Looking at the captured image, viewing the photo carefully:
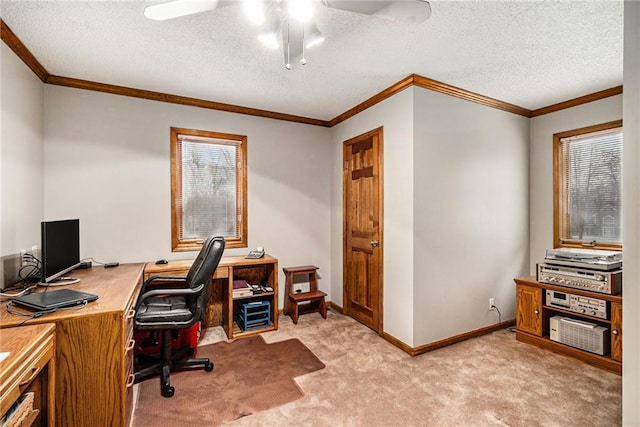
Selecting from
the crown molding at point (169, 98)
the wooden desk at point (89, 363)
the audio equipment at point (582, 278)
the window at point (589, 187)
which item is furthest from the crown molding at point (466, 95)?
the wooden desk at point (89, 363)

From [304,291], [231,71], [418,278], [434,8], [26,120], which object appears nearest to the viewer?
[434,8]

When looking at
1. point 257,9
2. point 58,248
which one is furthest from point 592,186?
point 58,248

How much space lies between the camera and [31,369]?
→ 4.14ft

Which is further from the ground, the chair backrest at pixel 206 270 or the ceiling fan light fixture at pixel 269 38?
the ceiling fan light fixture at pixel 269 38

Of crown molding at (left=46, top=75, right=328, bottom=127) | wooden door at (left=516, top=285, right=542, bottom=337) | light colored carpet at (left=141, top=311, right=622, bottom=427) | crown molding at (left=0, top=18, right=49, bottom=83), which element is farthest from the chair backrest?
wooden door at (left=516, top=285, right=542, bottom=337)

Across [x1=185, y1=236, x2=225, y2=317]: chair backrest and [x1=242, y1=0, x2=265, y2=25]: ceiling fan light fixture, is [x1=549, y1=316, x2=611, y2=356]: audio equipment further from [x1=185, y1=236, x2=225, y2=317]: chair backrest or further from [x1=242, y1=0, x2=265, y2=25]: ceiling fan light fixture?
[x1=242, y1=0, x2=265, y2=25]: ceiling fan light fixture

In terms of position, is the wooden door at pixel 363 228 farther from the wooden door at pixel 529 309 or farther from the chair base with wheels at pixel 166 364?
the chair base with wheels at pixel 166 364

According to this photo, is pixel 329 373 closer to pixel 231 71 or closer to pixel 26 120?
pixel 231 71

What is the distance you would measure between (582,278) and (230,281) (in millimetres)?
3286

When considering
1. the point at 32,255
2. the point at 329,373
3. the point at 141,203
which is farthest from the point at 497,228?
the point at 32,255

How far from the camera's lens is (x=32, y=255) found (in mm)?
2473

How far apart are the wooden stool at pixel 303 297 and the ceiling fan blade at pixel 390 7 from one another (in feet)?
9.34

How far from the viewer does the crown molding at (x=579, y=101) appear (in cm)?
305

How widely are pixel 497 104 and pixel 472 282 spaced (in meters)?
1.95
